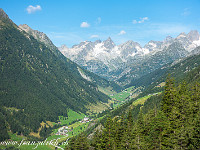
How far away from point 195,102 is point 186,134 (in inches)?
1027

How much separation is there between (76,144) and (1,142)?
165 metres

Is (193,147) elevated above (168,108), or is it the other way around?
(168,108)

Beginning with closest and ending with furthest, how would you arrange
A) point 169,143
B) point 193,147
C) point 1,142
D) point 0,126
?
point 193,147
point 169,143
point 1,142
point 0,126

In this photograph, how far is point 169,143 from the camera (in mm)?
40031

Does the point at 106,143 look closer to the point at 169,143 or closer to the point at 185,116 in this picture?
the point at 169,143

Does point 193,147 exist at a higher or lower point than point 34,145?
higher

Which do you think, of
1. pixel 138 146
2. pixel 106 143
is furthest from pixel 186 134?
pixel 106 143

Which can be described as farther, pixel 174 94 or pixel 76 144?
pixel 174 94

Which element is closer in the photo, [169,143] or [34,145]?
[169,143]

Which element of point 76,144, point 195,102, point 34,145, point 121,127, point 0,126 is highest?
point 195,102

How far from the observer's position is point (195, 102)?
6172cm

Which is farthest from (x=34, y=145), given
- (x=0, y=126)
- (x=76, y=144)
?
(x=76, y=144)

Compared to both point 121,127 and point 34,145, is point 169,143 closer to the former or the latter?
point 121,127

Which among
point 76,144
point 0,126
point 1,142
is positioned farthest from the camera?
point 0,126
